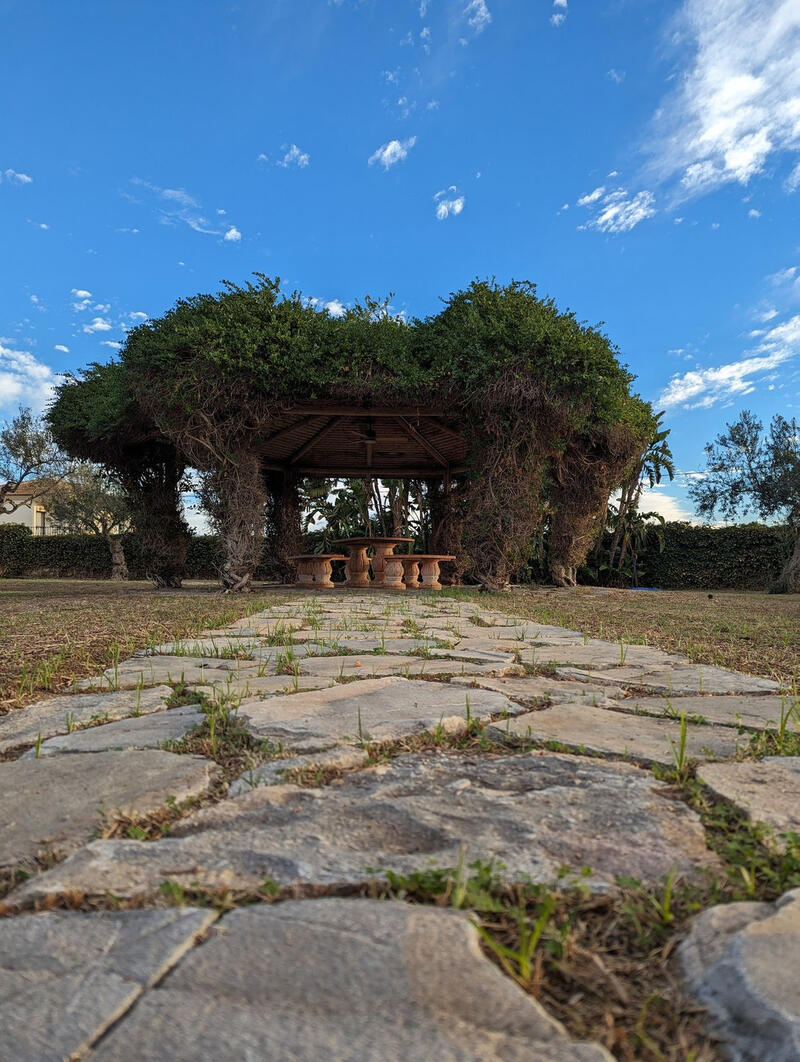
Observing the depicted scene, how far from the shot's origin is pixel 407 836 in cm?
109

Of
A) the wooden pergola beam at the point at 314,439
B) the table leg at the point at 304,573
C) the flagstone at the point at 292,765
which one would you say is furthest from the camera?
the table leg at the point at 304,573

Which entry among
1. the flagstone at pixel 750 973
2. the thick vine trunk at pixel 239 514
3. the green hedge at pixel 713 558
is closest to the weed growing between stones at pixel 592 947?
the flagstone at pixel 750 973

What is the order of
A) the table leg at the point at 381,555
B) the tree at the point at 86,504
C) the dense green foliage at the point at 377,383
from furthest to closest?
the tree at the point at 86,504 → the table leg at the point at 381,555 → the dense green foliage at the point at 377,383

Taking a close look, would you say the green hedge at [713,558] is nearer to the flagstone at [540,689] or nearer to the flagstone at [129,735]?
the flagstone at [540,689]

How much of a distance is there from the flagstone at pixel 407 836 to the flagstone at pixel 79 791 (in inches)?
4.8

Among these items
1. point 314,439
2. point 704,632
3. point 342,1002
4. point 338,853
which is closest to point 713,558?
point 314,439

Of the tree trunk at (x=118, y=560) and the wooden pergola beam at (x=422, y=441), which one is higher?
the wooden pergola beam at (x=422, y=441)

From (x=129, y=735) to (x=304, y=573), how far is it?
12533 mm

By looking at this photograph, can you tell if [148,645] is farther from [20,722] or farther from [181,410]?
[181,410]

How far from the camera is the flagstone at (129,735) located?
5.51 ft

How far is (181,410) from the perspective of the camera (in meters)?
9.30

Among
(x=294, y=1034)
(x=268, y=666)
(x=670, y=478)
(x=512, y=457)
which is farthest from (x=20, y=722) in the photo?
(x=670, y=478)

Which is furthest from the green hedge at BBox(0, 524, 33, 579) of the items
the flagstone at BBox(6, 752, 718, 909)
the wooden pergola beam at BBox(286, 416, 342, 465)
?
the flagstone at BBox(6, 752, 718, 909)

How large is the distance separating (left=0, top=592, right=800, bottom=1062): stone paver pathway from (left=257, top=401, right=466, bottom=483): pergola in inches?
338
